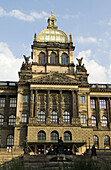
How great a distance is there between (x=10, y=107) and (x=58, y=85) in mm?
13830

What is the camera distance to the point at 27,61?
6700 centimetres

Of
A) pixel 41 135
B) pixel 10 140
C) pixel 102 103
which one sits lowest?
pixel 10 140

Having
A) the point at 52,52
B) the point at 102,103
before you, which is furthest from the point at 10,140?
the point at 52,52

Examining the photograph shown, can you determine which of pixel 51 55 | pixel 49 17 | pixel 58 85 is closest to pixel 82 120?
pixel 58 85

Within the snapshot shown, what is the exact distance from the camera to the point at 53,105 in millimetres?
61125

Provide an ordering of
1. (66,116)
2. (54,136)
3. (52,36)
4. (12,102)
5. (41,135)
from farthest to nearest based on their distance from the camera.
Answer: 1. (52,36)
2. (12,102)
3. (66,116)
4. (54,136)
5. (41,135)

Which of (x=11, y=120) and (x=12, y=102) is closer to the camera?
(x=11, y=120)

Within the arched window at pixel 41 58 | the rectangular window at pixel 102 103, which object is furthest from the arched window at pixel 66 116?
Result: the arched window at pixel 41 58

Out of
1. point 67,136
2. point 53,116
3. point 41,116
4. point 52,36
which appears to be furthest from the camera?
point 52,36

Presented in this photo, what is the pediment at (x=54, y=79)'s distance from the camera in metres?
61.4

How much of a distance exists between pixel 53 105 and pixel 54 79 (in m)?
6.30

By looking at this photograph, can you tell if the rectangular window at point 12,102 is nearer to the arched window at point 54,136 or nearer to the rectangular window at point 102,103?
the arched window at point 54,136

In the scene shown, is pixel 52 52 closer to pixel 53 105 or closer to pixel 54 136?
pixel 53 105

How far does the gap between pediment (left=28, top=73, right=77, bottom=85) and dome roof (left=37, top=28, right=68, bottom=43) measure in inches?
614
